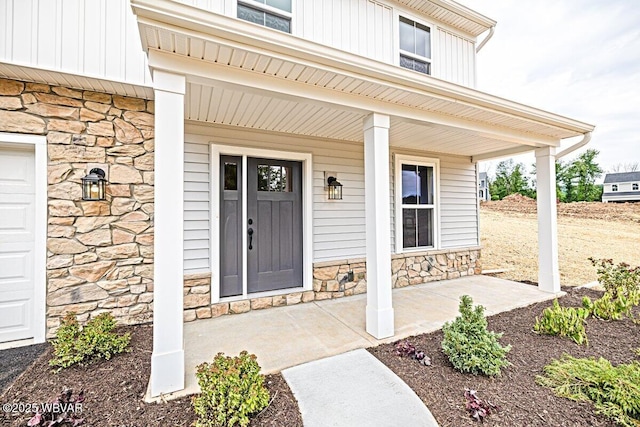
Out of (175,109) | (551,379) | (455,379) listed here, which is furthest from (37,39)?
(551,379)

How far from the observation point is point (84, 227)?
3.05 m

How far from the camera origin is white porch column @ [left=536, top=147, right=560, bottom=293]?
4.55 meters

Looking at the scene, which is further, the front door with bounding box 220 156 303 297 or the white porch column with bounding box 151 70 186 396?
the front door with bounding box 220 156 303 297

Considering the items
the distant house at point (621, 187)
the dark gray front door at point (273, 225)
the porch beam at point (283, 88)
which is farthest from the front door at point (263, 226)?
the distant house at point (621, 187)

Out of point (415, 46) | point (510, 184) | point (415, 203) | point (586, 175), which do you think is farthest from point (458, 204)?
point (586, 175)

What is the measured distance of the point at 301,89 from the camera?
2592mm

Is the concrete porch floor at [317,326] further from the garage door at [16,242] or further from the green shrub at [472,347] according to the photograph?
the garage door at [16,242]

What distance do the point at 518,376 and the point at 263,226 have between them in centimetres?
323

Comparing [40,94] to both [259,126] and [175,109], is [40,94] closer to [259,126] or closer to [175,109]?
[175,109]

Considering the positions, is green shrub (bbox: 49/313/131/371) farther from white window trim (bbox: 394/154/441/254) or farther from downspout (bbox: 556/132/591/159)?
downspout (bbox: 556/132/591/159)

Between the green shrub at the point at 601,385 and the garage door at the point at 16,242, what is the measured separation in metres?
4.89

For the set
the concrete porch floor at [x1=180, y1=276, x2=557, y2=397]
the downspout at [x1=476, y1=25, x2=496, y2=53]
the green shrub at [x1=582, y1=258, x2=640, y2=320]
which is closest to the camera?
the concrete porch floor at [x1=180, y1=276, x2=557, y2=397]

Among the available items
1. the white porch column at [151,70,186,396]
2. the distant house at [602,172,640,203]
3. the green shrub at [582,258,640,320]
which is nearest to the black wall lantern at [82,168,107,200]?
the white porch column at [151,70,186,396]

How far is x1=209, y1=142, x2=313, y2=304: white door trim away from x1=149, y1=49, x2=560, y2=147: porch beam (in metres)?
1.43
